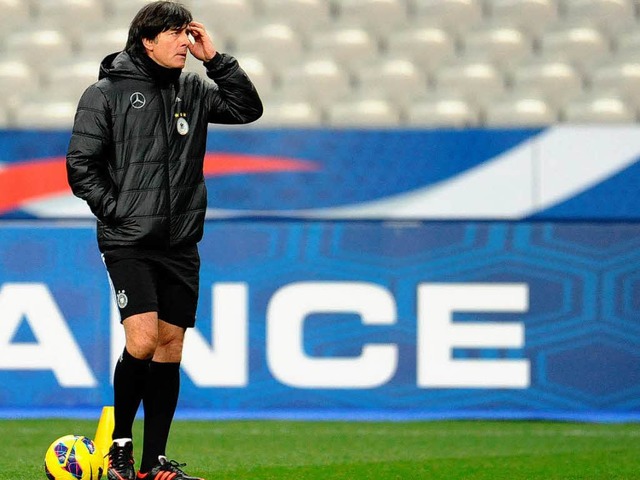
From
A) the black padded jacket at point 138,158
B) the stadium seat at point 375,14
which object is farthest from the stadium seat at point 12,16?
the black padded jacket at point 138,158

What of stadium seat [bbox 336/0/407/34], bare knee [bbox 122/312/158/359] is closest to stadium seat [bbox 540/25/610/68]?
stadium seat [bbox 336/0/407/34]

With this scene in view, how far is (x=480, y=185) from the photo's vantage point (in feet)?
22.7

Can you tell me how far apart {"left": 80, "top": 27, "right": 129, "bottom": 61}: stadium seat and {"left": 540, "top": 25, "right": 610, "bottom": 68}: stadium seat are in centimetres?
304

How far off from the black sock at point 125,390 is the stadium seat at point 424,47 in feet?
16.9

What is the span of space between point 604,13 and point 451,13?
1140mm

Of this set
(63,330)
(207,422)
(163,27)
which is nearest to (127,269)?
(163,27)

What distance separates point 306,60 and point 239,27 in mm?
659

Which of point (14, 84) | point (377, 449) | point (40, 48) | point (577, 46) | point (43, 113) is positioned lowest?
point (377, 449)

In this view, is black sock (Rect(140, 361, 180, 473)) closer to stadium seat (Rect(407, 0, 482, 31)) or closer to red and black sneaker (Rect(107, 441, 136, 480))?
red and black sneaker (Rect(107, 441, 136, 480))

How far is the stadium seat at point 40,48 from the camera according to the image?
8711 mm

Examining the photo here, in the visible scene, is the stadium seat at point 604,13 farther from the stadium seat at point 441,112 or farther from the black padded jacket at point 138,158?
the black padded jacket at point 138,158

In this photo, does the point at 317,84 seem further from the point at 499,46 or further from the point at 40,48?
the point at 40,48

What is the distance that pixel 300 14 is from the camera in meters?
9.07

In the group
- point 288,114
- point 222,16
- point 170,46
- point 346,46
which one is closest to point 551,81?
point 346,46
